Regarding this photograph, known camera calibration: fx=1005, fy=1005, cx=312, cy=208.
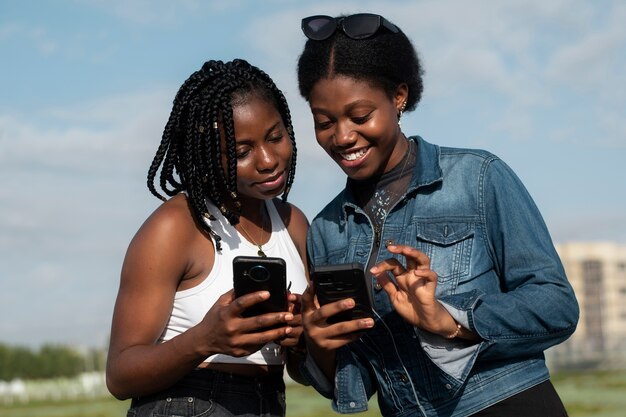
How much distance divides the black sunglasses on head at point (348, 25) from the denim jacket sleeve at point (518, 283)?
0.76 m

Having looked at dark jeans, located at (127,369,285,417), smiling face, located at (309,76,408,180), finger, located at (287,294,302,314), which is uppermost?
smiling face, located at (309,76,408,180)

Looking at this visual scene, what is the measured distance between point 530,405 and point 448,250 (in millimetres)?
674

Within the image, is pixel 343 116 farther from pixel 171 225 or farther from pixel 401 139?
pixel 171 225

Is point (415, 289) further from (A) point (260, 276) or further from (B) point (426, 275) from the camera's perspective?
(A) point (260, 276)

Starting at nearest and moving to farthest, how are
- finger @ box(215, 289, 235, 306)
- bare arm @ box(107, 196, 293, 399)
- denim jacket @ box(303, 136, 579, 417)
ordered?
1. denim jacket @ box(303, 136, 579, 417)
2. finger @ box(215, 289, 235, 306)
3. bare arm @ box(107, 196, 293, 399)

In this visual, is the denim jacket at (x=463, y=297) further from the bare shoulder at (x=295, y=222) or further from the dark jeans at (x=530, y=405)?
the bare shoulder at (x=295, y=222)

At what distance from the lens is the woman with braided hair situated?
4090 millimetres

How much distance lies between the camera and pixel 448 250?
3.99 meters

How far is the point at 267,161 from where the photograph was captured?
4.32 meters

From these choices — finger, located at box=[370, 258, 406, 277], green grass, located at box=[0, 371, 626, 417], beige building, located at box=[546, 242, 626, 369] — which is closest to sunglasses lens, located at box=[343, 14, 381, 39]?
finger, located at box=[370, 258, 406, 277]

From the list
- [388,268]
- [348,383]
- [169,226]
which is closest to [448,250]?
[388,268]

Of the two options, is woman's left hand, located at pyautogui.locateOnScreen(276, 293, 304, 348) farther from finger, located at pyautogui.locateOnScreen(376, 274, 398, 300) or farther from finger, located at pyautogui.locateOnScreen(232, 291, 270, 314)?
finger, located at pyautogui.locateOnScreen(376, 274, 398, 300)

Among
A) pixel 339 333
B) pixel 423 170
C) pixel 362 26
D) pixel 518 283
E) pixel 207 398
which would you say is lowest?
pixel 207 398

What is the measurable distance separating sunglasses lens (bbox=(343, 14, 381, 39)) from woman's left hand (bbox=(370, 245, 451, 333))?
108cm
